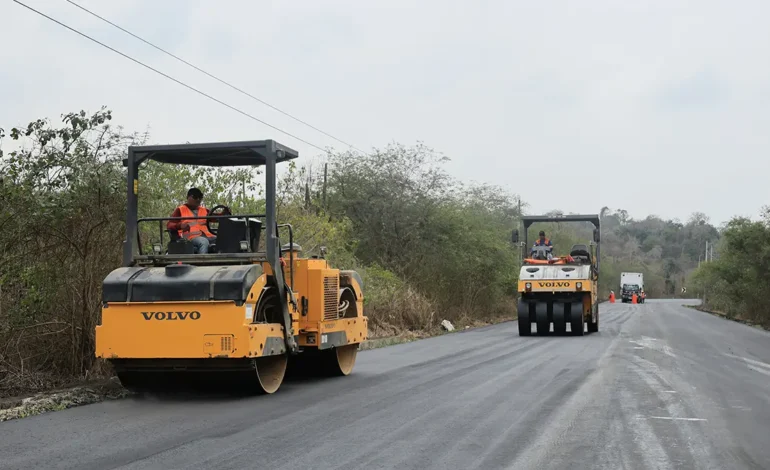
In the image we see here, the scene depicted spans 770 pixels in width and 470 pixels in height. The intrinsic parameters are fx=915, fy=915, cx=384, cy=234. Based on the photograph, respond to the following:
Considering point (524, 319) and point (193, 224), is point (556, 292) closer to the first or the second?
point (524, 319)

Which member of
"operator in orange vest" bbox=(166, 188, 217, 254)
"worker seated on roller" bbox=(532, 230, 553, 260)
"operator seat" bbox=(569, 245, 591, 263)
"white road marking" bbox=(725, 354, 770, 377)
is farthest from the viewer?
"worker seated on roller" bbox=(532, 230, 553, 260)

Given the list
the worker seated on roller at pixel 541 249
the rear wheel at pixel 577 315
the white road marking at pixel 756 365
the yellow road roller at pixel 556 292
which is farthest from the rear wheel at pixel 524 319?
the white road marking at pixel 756 365

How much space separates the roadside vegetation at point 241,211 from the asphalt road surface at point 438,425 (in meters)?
1.83

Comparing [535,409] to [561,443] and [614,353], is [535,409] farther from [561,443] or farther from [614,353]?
[614,353]

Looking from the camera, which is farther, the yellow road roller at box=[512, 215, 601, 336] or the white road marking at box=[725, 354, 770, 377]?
the yellow road roller at box=[512, 215, 601, 336]

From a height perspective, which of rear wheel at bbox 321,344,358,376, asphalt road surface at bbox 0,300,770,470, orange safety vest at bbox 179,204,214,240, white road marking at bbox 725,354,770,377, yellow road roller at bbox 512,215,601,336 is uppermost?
orange safety vest at bbox 179,204,214,240

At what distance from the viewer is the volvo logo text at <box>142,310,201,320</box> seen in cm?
966

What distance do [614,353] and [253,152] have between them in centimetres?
972

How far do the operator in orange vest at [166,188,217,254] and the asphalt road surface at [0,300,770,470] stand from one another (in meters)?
1.95

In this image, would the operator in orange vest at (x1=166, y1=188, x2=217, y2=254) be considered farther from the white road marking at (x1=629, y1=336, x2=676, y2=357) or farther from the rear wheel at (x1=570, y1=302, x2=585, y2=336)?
the rear wheel at (x1=570, y1=302, x2=585, y2=336)

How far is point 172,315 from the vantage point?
382 inches

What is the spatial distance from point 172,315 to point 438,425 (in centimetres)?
312

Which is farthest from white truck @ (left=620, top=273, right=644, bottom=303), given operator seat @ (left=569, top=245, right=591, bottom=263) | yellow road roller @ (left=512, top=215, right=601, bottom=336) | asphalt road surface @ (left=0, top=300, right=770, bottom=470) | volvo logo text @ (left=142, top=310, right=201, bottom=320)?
volvo logo text @ (left=142, top=310, right=201, bottom=320)

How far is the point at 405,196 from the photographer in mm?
34750
